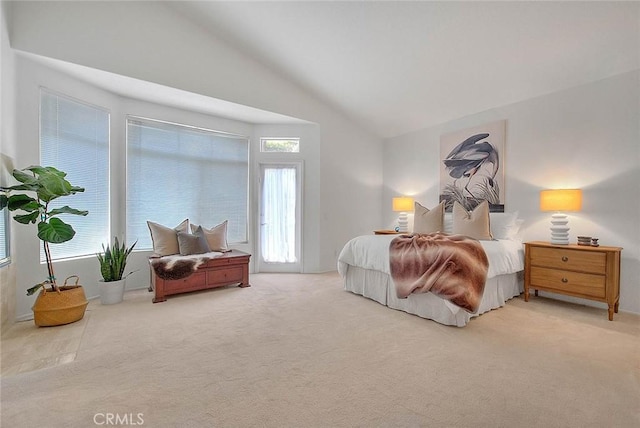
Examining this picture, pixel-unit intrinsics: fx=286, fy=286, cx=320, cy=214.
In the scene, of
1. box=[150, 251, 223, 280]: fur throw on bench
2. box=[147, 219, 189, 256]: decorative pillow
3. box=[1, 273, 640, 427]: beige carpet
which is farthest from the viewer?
box=[147, 219, 189, 256]: decorative pillow

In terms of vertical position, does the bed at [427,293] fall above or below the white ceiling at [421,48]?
below

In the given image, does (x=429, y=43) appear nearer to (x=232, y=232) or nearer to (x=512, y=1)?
(x=512, y=1)

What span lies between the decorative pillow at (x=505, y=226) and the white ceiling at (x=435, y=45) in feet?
5.33

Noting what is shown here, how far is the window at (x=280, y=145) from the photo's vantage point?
523 centimetres

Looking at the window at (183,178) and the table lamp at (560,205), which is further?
the window at (183,178)

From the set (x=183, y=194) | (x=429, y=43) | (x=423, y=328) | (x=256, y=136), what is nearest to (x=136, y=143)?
(x=183, y=194)

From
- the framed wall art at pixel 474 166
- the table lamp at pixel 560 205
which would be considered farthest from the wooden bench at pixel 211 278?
the table lamp at pixel 560 205

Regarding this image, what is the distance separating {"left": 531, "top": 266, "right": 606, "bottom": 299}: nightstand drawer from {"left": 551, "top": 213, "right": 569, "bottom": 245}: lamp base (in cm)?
38

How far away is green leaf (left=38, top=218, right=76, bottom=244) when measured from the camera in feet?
8.51

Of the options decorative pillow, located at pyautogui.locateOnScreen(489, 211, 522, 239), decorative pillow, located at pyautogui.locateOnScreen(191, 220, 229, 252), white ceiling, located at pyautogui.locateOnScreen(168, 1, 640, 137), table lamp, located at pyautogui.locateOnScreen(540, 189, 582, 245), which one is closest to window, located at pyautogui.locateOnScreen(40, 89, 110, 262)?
decorative pillow, located at pyautogui.locateOnScreen(191, 220, 229, 252)

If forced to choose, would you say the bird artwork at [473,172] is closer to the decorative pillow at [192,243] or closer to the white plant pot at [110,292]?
the decorative pillow at [192,243]

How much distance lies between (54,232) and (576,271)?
17.0 feet

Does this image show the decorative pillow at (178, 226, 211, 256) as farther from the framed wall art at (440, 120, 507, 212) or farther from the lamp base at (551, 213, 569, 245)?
the lamp base at (551, 213, 569, 245)

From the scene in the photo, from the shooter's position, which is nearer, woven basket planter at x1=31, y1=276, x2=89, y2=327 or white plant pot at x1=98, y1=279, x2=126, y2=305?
woven basket planter at x1=31, y1=276, x2=89, y2=327
